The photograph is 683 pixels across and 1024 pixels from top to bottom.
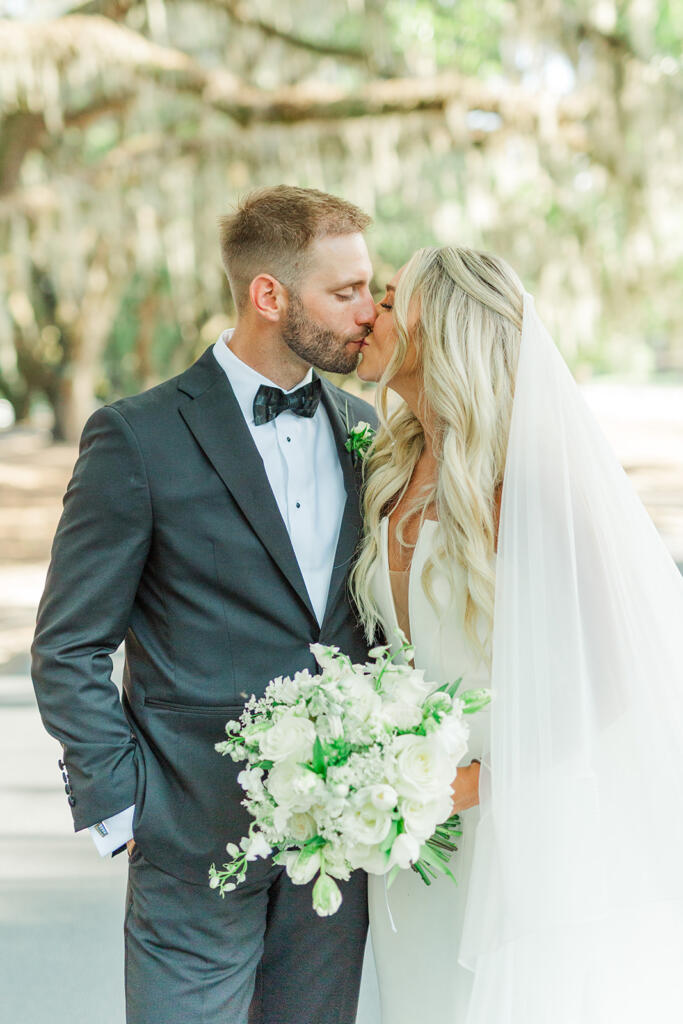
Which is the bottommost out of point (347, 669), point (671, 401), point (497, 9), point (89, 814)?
point (671, 401)

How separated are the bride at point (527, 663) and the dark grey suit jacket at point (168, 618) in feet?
1.00

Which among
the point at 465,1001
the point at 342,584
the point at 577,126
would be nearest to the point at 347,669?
the point at 342,584

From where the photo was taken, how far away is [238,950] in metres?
2.41

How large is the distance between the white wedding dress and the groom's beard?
1.46ft

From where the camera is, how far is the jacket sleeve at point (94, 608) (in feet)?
7.51

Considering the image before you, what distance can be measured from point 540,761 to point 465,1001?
703mm

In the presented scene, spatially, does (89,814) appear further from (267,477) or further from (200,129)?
(200,129)

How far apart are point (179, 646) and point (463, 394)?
35.3 inches

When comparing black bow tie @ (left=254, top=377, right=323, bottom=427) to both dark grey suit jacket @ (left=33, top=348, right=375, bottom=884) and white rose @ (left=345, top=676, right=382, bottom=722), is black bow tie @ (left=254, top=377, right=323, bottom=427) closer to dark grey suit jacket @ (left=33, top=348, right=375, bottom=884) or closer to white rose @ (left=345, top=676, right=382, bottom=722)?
dark grey suit jacket @ (left=33, top=348, right=375, bottom=884)

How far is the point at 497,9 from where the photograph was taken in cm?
1159

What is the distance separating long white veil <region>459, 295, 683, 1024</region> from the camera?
2184mm

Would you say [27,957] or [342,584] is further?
[27,957]

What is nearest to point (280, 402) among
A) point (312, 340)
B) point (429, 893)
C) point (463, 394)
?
point (312, 340)

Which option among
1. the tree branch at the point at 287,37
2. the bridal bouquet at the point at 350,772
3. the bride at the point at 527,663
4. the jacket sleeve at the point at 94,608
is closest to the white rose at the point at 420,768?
the bridal bouquet at the point at 350,772
